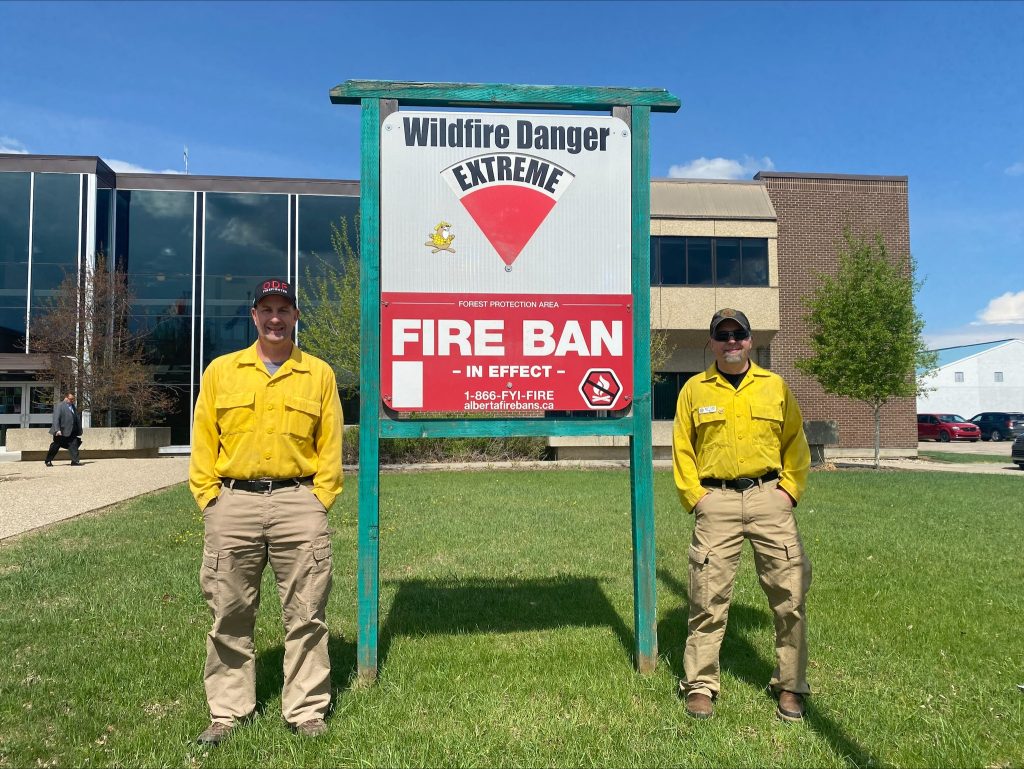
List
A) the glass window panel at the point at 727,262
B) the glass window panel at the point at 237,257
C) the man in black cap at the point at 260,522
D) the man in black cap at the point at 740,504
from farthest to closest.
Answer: the glass window panel at the point at 237,257, the glass window panel at the point at 727,262, the man in black cap at the point at 740,504, the man in black cap at the point at 260,522

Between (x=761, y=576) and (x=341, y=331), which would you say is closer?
(x=761, y=576)

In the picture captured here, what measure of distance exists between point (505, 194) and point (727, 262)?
21.0m

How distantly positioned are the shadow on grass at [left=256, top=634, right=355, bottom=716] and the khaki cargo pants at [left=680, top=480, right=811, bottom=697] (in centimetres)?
195

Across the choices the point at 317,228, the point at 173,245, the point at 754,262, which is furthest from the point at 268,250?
the point at 754,262

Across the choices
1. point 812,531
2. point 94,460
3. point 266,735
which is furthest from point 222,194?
point 266,735

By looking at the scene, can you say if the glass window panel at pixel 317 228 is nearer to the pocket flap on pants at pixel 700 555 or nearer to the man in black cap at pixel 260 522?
the man in black cap at pixel 260 522

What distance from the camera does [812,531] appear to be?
8.58 metres

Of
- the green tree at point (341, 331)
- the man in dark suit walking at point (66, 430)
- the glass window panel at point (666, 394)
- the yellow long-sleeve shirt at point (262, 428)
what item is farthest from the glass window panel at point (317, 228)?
the yellow long-sleeve shirt at point (262, 428)

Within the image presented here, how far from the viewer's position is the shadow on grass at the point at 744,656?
3273 millimetres

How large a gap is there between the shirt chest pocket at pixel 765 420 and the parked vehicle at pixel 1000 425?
40319mm

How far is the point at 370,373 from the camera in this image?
4184 millimetres

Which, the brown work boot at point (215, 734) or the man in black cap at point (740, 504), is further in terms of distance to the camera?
the man in black cap at point (740, 504)

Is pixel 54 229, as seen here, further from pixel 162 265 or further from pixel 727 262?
pixel 727 262

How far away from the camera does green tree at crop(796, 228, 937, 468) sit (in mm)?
18547
